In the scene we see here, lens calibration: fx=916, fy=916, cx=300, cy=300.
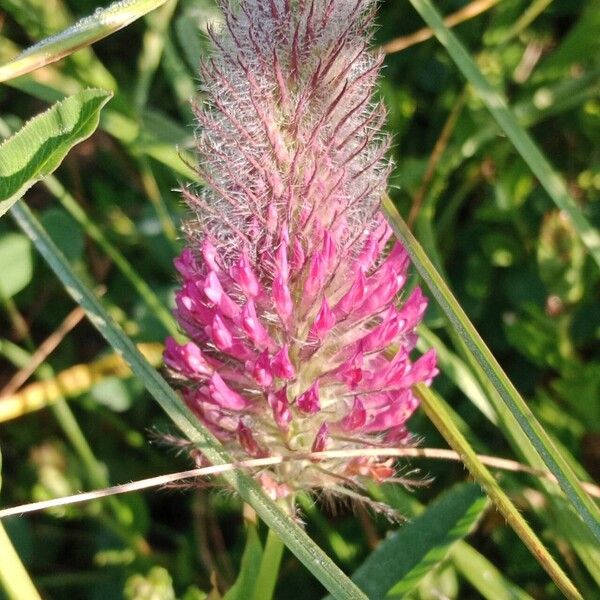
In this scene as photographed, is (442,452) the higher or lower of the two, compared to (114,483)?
lower

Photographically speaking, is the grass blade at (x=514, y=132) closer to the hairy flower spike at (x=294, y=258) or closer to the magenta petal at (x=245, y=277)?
the hairy flower spike at (x=294, y=258)

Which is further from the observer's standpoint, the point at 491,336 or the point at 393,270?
the point at 491,336

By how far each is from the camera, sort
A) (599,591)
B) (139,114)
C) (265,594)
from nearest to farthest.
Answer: (265,594), (599,591), (139,114)

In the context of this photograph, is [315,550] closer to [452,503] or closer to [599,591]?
[452,503]

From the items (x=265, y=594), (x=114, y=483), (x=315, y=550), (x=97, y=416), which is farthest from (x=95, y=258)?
(x=315, y=550)

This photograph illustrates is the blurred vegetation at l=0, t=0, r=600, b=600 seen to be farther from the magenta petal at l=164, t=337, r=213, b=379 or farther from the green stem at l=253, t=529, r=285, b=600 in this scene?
the magenta petal at l=164, t=337, r=213, b=379

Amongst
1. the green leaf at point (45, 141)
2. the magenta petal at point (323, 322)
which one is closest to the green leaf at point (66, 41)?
the green leaf at point (45, 141)
